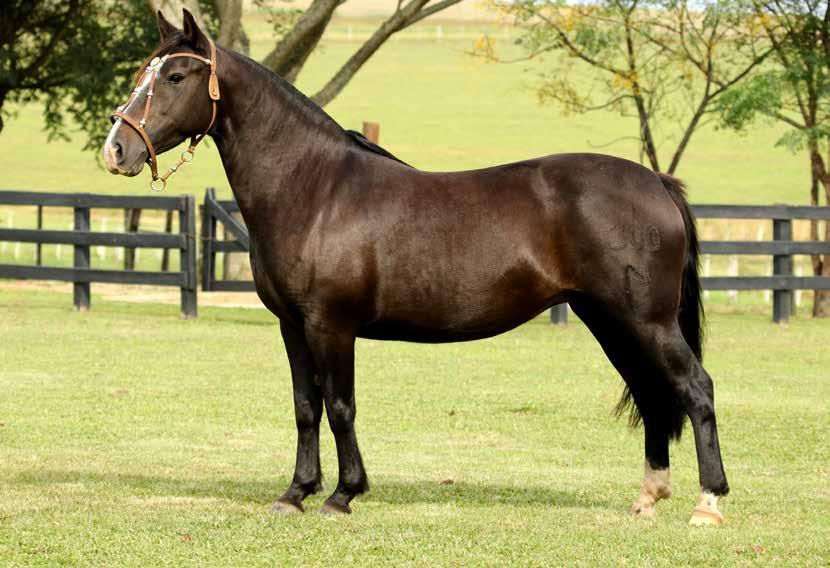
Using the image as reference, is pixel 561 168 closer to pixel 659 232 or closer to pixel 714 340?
pixel 659 232

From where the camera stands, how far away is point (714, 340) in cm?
1572

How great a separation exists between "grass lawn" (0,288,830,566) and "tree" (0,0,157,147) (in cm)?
1102

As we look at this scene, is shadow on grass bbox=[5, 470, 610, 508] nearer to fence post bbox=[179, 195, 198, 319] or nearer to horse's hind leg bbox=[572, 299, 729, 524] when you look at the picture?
horse's hind leg bbox=[572, 299, 729, 524]

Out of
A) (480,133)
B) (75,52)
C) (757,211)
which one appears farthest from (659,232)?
(480,133)

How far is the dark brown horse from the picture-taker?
6.34 metres

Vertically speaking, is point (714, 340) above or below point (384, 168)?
below

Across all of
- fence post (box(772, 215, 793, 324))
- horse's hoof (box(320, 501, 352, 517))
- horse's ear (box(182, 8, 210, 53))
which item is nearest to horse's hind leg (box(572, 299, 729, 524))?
horse's hoof (box(320, 501, 352, 517))

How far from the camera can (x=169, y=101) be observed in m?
6.38

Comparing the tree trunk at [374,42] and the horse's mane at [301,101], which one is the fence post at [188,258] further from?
the horse's mane at [301,101]

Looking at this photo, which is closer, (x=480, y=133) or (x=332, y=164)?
(x=332, y=164)

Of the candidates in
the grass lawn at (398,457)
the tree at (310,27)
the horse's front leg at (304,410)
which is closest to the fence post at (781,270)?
the grass lawn at (398,457)

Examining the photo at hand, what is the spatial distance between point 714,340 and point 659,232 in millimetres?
9680

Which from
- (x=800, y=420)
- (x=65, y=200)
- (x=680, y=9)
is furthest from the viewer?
(x=680, y=9)

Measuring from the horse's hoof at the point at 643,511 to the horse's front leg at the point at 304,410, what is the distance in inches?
65.6
